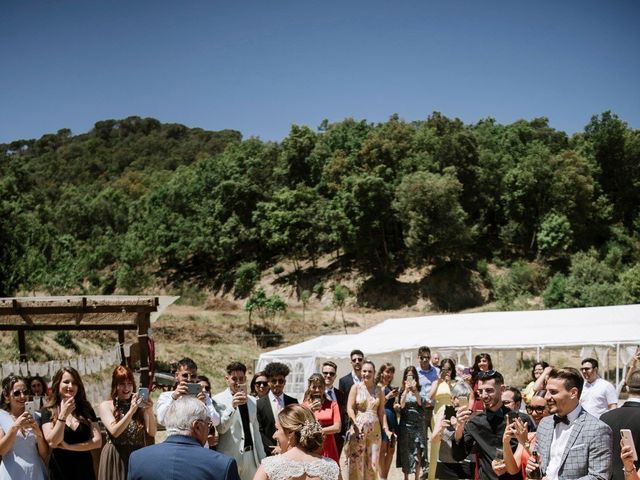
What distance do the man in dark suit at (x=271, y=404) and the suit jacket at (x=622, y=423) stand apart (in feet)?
9.30

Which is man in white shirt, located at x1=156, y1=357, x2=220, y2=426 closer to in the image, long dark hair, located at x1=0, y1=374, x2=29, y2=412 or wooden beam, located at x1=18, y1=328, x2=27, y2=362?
long dark hair, located at x1=0, y1=374, x2=29, y2=412

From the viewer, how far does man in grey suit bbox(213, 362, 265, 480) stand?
5.97 m

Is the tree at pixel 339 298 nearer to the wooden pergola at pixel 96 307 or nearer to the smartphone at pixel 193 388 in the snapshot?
the wooden pergola at pixel 96 307

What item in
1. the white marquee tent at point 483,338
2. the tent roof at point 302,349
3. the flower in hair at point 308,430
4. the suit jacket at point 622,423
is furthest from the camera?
the tent roof at point 302,349

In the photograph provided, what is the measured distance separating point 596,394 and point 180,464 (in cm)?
581

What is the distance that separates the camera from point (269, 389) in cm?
666

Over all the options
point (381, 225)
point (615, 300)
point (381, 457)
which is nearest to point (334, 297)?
point (381, 225)

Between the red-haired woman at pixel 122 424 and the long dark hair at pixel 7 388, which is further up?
the long dark hair at pixel 7 388

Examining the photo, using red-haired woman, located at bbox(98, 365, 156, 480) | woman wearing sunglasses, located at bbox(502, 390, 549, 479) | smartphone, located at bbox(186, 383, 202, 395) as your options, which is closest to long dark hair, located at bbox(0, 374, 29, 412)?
red-haired woman, located at bbox(98, 365, 156, 480)

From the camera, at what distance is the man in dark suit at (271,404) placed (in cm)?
642

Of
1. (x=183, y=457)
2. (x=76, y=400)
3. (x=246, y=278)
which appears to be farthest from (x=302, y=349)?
(x=246, y=278)

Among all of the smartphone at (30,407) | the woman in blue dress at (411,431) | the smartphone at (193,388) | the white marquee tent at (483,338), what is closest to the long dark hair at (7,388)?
the smartphone at (30,407)

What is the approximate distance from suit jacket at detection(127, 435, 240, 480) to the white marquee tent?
13233mm

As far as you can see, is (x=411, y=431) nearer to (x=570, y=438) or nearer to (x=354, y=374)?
(x=354, y=374)
